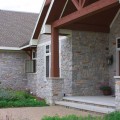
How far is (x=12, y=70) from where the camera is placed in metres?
22.5

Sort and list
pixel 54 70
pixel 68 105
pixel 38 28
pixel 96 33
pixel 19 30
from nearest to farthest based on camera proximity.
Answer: pixel 68 105, pixel 54 70, pixel 96 33, pixel 38 28, pixel 19 30

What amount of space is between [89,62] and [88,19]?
2.16m

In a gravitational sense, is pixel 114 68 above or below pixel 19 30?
below

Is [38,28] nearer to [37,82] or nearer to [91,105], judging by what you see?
[37,82]

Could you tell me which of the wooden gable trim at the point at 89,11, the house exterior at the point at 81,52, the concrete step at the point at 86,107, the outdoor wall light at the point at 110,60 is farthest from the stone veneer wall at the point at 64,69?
the outdoor wall light at the point at 110,60

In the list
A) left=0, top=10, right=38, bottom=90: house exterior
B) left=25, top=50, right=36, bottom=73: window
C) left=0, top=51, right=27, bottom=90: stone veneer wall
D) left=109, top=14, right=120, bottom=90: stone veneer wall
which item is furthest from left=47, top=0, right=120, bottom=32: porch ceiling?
left=0, top=51, right=27, bottom=90: stone veneer wall

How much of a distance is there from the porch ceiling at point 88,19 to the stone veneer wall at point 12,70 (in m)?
7.40

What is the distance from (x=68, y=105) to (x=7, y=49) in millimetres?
8864

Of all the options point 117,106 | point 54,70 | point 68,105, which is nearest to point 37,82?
point 54,70

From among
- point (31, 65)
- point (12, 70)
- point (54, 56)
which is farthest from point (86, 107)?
point (12, 70)

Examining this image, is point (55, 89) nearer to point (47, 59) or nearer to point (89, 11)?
point (47, 59)

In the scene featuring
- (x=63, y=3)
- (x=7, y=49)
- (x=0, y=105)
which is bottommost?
(x=0, y=105)

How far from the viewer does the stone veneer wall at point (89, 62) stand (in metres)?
16.4

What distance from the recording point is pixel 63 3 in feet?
48.8
